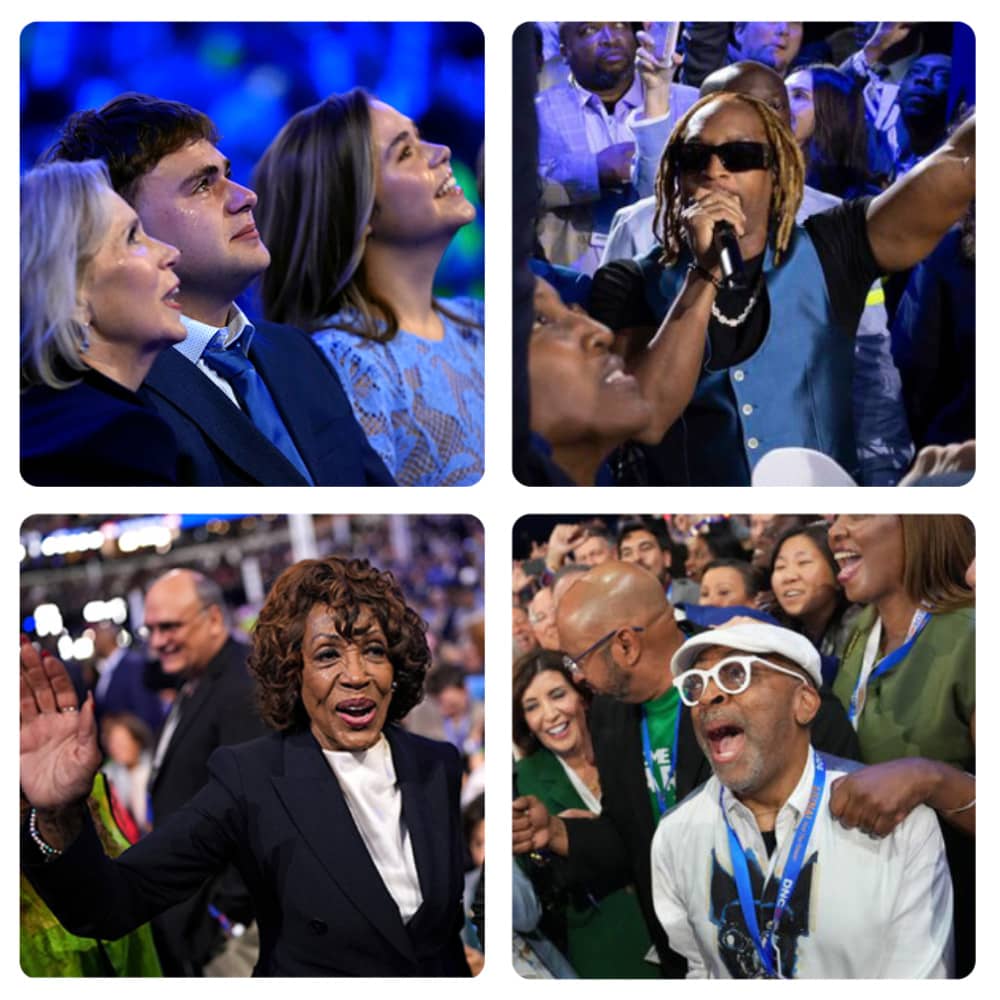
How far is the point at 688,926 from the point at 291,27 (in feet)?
4.29

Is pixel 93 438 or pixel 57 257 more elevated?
pixel 57 257

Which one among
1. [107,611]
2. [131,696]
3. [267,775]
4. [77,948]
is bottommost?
[77,948]

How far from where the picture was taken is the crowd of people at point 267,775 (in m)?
1.87

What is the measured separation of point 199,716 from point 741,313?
90 centimetres

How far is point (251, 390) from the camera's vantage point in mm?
1857

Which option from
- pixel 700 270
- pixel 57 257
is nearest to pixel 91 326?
pixel 57 257

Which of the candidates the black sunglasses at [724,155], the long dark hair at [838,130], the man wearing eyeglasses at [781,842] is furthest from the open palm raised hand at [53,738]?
the long dark hair at [838,130]

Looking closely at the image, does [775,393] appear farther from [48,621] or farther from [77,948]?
[77,948]

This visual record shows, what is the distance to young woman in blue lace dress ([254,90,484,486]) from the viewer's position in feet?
6.11

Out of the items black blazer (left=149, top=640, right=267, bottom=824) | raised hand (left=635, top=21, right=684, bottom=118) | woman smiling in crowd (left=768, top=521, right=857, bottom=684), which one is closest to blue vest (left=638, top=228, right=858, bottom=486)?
woman smiling in crowd (left=768, top=521, right=857, bottom=684)

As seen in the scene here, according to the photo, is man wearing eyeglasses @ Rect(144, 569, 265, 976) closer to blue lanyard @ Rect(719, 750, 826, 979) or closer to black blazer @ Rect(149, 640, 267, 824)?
black blazer @ Rect(149, 640, 267, 824)

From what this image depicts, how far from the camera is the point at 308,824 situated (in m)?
1.87

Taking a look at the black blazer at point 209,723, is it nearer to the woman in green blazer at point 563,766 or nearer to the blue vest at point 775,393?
the woman in green blazer at point 563,766

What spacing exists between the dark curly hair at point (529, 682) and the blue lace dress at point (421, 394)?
0.26 metres
